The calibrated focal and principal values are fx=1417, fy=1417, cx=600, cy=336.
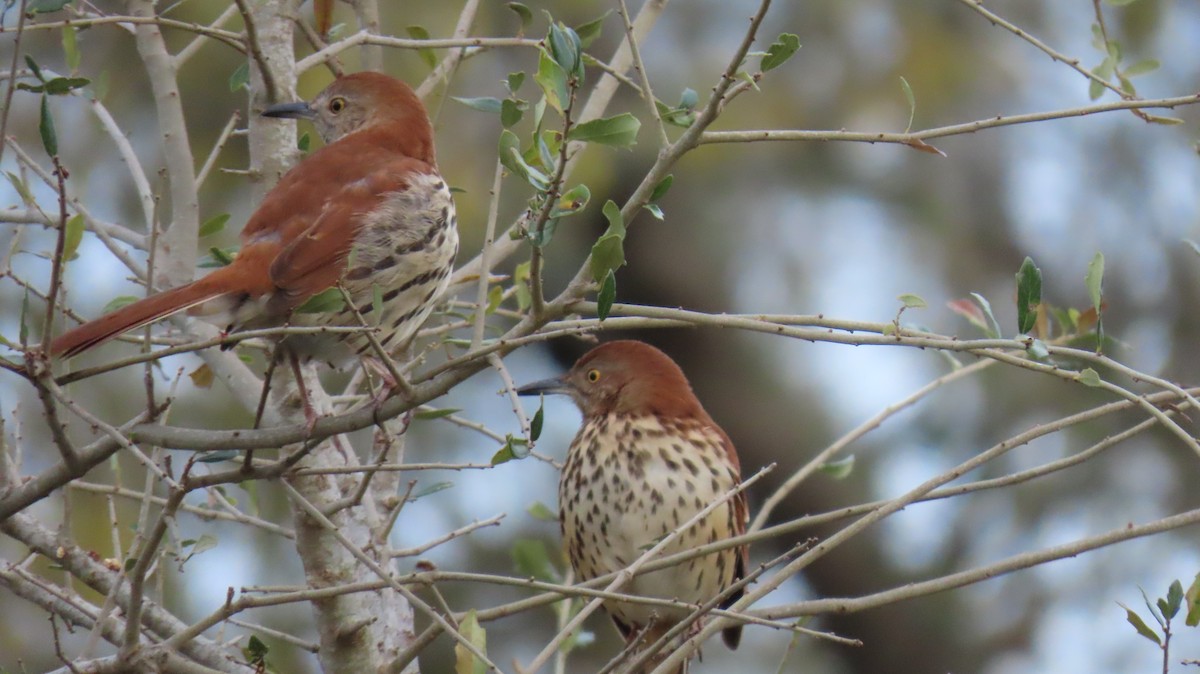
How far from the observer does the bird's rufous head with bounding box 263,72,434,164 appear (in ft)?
13.5

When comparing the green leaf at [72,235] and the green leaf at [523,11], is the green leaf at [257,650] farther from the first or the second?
the green leaf at [523,11]

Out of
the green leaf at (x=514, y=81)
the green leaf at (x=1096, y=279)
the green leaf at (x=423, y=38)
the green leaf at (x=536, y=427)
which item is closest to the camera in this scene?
the green leaf at (x=536, y=427)

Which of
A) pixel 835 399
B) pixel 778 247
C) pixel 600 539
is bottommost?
pixel 600 539

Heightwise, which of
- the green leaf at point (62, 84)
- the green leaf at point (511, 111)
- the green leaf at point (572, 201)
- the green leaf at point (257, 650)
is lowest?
the green leaf at point (257, 650)

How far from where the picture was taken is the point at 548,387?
4.97 m

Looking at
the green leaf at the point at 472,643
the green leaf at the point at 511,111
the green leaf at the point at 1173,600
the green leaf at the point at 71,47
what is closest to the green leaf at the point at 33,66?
the green leaf at the point at 71,47

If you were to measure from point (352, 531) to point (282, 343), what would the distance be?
584 millimetres

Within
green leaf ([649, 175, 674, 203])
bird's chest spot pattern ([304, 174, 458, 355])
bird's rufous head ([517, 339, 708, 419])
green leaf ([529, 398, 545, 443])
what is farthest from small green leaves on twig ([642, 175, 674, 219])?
bird's rufous head ([517, 339, 708, 419])

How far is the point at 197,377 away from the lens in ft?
12.8

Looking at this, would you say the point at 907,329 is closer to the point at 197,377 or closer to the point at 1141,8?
the point at 197,377

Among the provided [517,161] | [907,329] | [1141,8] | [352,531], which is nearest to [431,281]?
[352,531]

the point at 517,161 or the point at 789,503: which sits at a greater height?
the point at 789,503

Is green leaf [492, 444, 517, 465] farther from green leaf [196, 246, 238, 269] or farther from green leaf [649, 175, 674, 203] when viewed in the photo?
green leaf [196, 246, 238, 269]

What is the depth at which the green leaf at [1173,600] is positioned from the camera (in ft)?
8.91
